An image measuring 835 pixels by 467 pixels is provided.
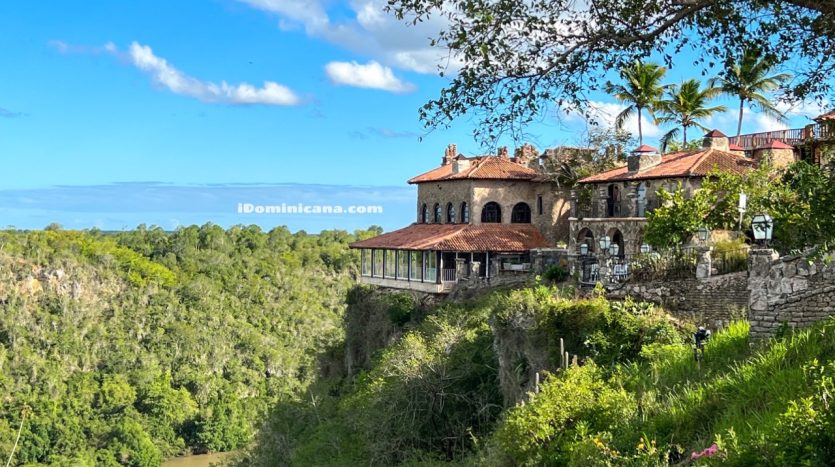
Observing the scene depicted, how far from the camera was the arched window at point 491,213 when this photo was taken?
35688mm

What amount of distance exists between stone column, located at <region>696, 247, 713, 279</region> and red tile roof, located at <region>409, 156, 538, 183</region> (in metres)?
16.6

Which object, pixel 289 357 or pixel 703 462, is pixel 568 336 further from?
pixel 289 357

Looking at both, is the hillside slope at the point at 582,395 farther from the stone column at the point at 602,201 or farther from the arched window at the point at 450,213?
the arched window at the point at 450,213

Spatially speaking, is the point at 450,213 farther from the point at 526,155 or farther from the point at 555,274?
the point at 555,274

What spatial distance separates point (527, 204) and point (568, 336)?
19.1 metres

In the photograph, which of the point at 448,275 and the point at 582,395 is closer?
the point at 582,395

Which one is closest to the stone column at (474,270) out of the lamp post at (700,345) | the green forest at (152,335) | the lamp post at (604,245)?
the lamp post at (604,245)

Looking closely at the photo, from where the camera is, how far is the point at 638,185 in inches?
1128

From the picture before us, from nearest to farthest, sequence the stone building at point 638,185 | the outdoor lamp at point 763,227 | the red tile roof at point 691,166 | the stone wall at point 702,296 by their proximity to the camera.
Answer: the outdoor lamp at point 763,227 → the stone wall at point 702,296 → the red tile roof at point 691,166 → the stone building at point 638,185

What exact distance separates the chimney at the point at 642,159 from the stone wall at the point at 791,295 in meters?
17.0

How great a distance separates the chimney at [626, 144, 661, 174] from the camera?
2930cm

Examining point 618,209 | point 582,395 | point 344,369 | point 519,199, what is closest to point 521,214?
point 519,199

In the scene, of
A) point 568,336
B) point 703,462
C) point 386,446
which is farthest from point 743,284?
point 703,462

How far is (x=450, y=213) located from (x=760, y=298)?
2483cm
